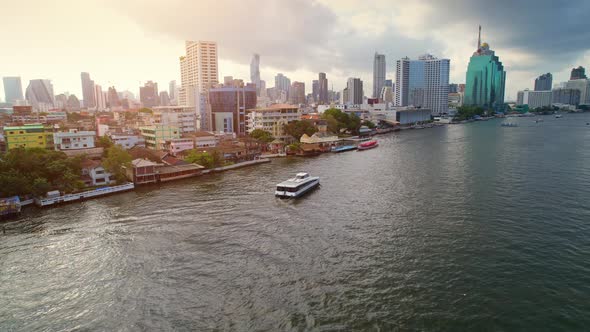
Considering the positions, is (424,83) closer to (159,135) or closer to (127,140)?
(159,135)

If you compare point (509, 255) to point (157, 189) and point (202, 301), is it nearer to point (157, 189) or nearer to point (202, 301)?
point (202, 301)

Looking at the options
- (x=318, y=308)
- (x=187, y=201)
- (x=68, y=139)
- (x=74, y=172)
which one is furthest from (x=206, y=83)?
(x=318, y=308)

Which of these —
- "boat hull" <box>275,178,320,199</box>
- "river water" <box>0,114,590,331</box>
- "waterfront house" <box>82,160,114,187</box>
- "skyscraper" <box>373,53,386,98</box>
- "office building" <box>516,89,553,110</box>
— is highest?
"skyscraper" <box>373,53,386,98</box>

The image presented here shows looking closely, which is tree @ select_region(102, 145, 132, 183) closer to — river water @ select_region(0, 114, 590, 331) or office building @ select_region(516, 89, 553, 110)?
river water @ select_region(0, 114, 590, 331)

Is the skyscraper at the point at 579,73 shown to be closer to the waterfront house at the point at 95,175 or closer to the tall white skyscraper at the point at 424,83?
the tall white skyscraper at the point at 424,83

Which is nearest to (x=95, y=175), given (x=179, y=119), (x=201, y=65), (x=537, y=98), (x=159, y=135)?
(x=159, y=135)

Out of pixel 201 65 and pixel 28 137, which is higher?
pixel 201 65

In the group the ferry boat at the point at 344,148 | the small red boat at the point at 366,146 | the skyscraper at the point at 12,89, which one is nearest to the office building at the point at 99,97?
the skyscraper at the point at 12,89

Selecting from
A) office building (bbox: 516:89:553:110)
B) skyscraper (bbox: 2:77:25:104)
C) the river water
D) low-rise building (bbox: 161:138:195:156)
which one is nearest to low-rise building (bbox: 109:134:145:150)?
low-rise building (bbox: 161:138:195:156)
